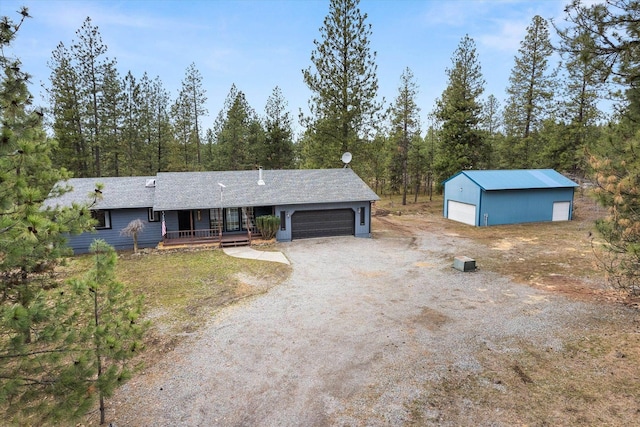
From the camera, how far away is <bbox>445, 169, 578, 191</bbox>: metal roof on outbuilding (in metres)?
23.9

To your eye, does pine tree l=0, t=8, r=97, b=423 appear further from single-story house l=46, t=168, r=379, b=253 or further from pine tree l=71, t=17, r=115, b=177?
pine tree l=71, t=17, r=115, b=177

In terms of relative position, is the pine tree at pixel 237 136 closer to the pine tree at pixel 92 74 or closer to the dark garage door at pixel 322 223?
the pine tree at pixel 92 74

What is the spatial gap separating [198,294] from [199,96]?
2800cm

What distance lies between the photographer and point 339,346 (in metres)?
8.26

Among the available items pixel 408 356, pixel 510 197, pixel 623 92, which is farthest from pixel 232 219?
pixel 510 197

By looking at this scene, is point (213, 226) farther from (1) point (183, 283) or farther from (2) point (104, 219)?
(1) point (183, 283)

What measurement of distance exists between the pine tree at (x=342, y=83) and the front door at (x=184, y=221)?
12706mm

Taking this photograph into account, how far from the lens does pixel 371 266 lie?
49.1 feet

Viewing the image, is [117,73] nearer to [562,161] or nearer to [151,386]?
[151,386]

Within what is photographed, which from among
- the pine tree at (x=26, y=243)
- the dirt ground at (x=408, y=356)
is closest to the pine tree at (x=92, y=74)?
the dirt ground at (x=408, y=356)

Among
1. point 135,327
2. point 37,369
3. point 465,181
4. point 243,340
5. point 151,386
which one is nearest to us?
point 37,369

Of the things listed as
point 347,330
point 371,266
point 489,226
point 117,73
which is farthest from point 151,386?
point 117,73

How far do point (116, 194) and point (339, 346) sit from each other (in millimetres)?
Result: 15426

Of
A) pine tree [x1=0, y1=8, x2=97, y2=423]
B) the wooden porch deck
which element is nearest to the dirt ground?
pine tree [x1=0, y1=8, x2=97, y2=423]
